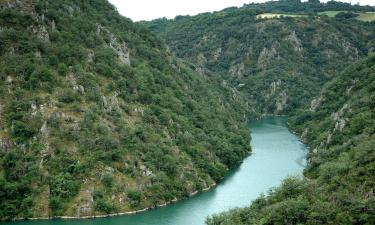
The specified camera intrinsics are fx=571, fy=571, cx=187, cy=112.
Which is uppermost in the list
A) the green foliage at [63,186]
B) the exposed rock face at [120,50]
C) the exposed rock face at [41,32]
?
the exposed rock face at [41,32]

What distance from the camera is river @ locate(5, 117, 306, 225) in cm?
9162

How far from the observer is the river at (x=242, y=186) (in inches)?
3607

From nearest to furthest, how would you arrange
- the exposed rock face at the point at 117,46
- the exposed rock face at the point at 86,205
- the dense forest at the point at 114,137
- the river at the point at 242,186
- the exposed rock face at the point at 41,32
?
1. the dense forest at the point at 114,137
2. the river at the point at 242,186
3. the exposed rock face at the point at 86,205
4. the exposed rock face at the point at 41,32
5. the exposed rock face at the point at 117,46

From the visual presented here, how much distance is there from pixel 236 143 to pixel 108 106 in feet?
137

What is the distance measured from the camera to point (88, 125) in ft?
336

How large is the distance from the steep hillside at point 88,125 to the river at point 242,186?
2.43 m

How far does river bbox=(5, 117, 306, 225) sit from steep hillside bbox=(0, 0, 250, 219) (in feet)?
7.97

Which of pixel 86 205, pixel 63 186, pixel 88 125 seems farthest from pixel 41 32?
pixel 86 205

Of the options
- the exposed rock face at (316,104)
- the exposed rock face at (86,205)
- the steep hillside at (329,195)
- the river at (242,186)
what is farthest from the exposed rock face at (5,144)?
the exposed rock face at (316,104)

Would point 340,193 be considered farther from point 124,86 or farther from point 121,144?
point 124,86

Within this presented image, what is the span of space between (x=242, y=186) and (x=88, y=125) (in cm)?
3259

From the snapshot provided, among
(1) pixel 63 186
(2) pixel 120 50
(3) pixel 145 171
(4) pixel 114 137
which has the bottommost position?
(1) pixel 63 186

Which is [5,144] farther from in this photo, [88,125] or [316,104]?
[316,104]

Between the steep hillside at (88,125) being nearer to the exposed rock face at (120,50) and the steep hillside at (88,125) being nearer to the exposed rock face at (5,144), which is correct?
the exposed rock face at (5,144)
